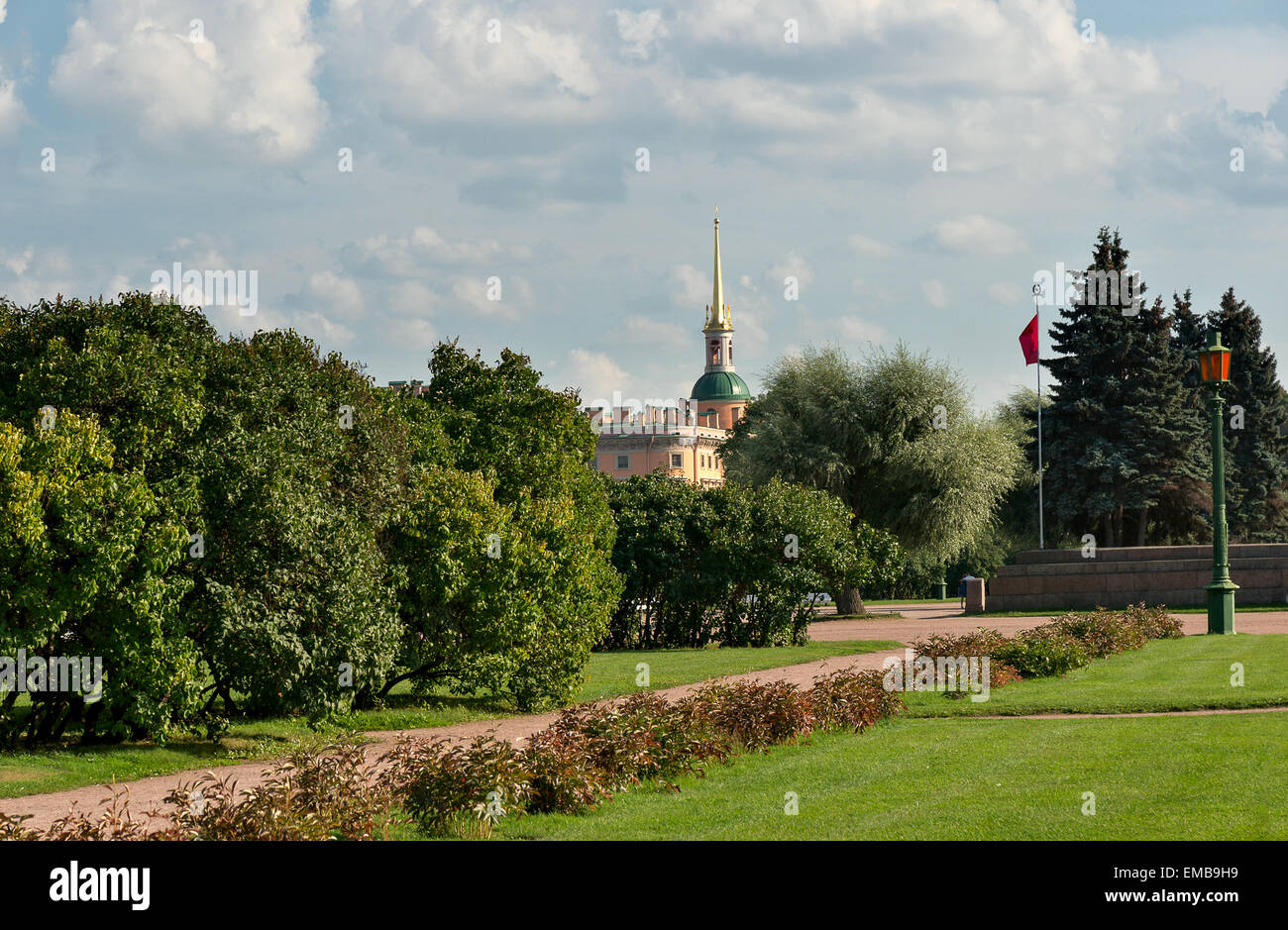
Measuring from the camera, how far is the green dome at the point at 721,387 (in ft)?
533

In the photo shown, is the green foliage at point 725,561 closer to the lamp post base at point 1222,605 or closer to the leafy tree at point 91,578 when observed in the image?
the lamp post base at point 1222,605

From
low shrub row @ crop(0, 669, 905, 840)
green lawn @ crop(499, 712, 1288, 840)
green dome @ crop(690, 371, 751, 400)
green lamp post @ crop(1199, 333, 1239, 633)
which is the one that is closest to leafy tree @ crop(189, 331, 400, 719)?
low shrub row @ crop(0, 669, 905, 840)

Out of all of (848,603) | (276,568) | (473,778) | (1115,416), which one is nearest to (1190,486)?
(1115,416)

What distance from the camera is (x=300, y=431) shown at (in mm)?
17625

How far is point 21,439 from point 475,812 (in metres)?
6.93

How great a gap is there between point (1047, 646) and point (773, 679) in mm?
4541

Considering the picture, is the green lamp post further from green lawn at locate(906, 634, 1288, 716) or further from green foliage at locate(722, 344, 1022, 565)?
green foliage at locate(722, 344, 1022, 565)

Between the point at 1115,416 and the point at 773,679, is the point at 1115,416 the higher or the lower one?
the higher one

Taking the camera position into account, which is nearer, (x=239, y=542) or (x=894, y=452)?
(x=239, y=542)

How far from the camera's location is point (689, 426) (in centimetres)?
14338

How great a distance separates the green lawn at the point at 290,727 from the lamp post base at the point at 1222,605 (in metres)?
7.33

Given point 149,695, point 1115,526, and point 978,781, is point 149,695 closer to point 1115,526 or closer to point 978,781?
point 978,781

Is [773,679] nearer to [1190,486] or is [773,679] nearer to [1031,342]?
[1031,342]
